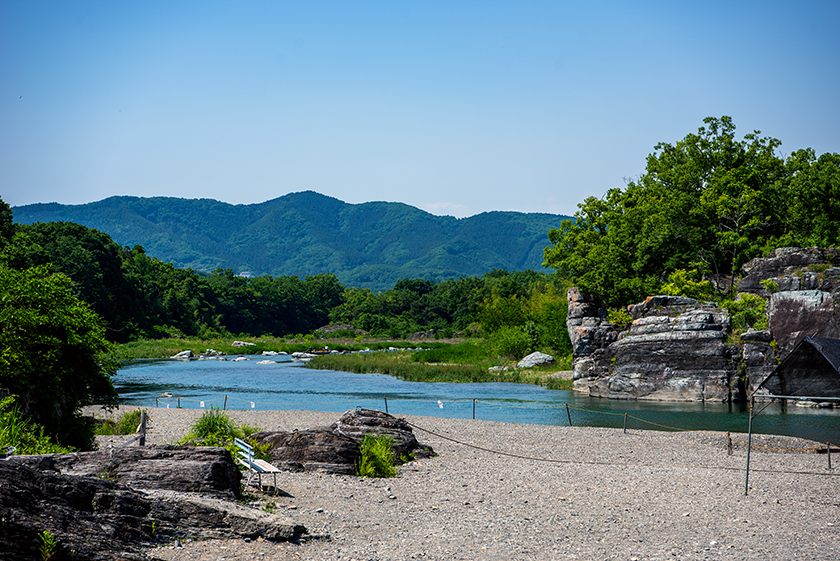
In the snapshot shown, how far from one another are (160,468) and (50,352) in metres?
5.53

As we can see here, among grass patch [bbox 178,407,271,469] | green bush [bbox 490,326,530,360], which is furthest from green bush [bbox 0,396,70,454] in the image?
green bush [bbox 490,326,530,360]

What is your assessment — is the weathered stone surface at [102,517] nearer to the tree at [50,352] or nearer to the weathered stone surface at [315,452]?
the weathered stone surface at [315,452]

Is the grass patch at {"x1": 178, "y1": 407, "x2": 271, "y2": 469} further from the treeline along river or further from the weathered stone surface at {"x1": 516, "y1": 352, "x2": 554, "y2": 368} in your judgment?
the weathered stone surface at {"x1": 516, "y1": 352, "x2": 554, "y2": 368}

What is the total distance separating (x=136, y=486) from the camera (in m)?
9.84

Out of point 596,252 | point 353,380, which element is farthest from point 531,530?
point 596,252

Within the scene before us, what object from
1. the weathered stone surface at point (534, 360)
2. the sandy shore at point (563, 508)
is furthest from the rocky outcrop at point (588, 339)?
the sandy shore at point (563, 508)

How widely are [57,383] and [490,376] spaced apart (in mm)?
40391

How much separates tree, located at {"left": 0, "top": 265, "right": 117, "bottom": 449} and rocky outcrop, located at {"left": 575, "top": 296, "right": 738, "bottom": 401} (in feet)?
110

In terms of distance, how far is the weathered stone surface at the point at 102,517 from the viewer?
281 inches

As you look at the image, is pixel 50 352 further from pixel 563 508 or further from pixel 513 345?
pixel 513 345

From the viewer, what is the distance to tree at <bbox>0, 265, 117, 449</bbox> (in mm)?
13492

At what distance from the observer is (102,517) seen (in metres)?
7.99

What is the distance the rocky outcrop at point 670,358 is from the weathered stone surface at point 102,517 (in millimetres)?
35261

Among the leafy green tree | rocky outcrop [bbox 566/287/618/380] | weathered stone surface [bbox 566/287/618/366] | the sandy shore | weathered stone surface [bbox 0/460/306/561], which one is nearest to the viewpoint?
weathered stone surface [bbox 0/460/306/561]
